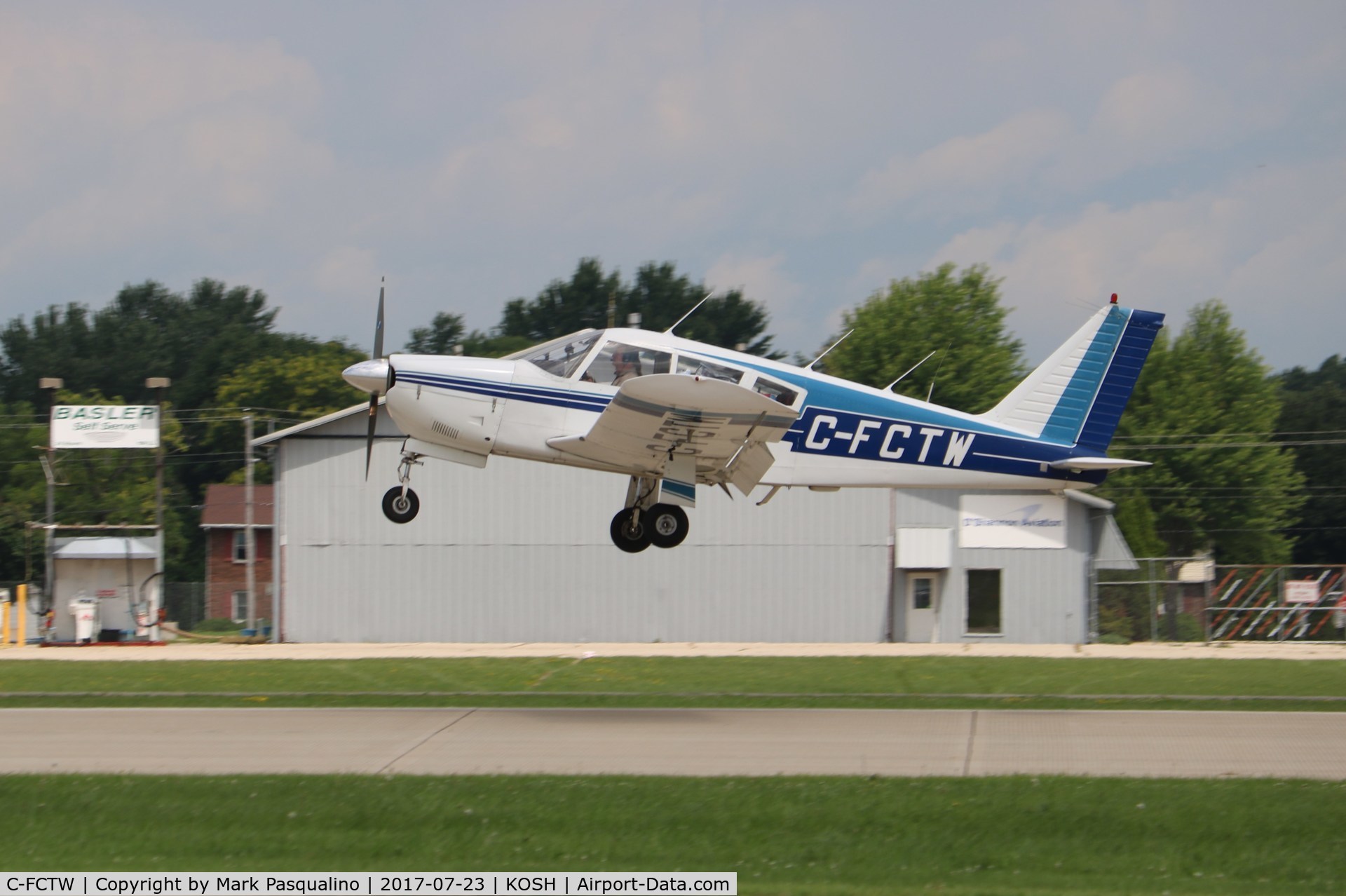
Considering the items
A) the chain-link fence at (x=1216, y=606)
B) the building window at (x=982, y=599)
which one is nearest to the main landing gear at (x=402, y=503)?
the building window at (x=982, y=599)

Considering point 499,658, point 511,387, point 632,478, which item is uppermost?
point 511,387

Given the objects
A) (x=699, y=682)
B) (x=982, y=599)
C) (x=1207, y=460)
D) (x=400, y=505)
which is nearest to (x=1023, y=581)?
(x=982, y=599)

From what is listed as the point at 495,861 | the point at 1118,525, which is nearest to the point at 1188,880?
the point at 495,861

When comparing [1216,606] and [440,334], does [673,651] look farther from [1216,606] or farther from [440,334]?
[440,334]

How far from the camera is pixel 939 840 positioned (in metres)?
10.1

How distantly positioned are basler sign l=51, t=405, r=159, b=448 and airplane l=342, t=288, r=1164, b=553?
779 inches

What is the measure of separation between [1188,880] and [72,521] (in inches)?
2230

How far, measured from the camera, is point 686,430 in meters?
14.4

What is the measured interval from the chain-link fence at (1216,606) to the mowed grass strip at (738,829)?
21586 mm

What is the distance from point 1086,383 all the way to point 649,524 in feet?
19.1

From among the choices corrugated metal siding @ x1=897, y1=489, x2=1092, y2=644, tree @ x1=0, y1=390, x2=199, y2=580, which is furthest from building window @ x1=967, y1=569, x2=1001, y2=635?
tree @ x1=0, y1=390, x2=199, y2=580

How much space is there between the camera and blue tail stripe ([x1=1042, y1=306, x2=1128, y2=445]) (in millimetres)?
16344

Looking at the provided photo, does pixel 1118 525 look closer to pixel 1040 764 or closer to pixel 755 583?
pixel 755 583

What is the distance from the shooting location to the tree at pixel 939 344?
177 ft
